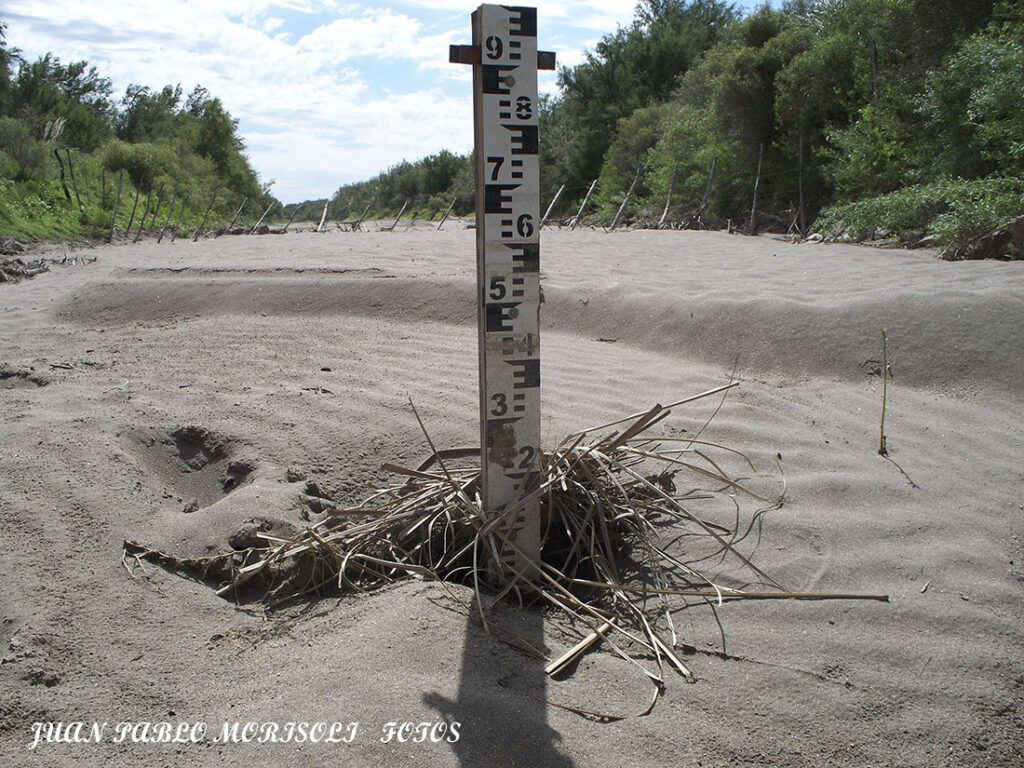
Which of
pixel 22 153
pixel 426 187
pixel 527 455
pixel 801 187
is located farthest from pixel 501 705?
pixel 426 187

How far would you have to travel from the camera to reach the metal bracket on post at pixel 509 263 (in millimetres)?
2396

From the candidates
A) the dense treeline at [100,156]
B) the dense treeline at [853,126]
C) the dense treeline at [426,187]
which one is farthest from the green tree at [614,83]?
the dense treeline at [100,156]

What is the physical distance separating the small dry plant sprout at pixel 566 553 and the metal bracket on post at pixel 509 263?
0.26ft

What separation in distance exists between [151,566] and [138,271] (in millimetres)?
7215

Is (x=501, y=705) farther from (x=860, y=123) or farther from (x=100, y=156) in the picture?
(x=100, y=156)

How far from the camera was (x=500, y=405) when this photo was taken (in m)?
2.59

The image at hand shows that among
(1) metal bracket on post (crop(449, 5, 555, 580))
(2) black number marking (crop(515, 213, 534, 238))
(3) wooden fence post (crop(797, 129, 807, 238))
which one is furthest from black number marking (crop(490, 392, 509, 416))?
(3) wooden fence post (crop(797, 129, 807, 238))

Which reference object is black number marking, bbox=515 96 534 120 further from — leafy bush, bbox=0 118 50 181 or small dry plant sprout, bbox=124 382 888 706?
leafy bush, bbox=0 118 50 181

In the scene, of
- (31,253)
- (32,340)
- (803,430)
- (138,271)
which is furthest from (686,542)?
(31,253)

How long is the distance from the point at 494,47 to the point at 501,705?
1.95 m

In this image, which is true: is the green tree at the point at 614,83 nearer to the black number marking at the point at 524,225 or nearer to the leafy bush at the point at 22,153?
the leafy bush at the point at 22,153

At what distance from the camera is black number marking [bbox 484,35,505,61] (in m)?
2.38

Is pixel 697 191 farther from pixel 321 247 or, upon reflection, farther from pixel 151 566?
pixel 151 566

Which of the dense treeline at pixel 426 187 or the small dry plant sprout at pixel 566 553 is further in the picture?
the dense treeline at pixel 426 187
